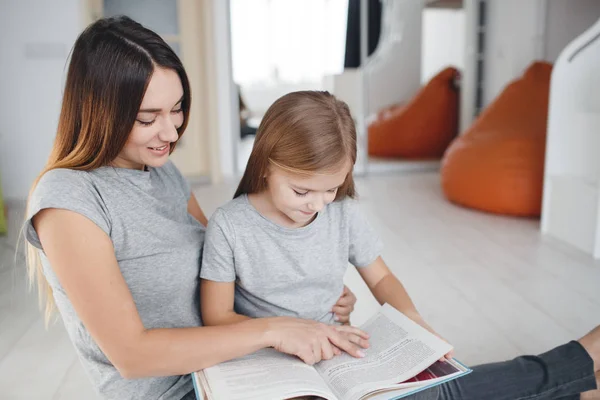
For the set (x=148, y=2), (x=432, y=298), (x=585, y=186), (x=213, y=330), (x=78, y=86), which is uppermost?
(x=148, y=2)

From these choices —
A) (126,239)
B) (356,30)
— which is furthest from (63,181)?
(356,30)

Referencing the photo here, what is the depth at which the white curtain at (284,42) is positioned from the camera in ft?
21.2

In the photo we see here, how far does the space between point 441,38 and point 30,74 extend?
382 centimetres

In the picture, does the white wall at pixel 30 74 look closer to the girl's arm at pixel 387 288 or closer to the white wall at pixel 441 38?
the girl's arm at pixel 387 288

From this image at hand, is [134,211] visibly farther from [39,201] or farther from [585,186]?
[585,186]

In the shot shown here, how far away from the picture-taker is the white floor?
66.0 inches

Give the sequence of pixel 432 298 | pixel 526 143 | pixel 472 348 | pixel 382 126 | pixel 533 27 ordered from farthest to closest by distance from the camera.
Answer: pixel 382 126 < pixel 533 27 < pixel 526 143 < pixel 432 298 < pixel 472 348

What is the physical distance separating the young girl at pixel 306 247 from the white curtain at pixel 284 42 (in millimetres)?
5244

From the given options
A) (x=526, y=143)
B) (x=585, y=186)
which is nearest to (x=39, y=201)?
(x=585, y=186)

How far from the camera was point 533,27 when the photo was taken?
3.88 metres

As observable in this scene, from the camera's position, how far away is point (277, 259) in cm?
105

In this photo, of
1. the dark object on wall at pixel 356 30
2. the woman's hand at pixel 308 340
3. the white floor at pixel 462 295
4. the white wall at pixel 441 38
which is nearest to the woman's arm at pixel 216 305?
the woman's hand at pixel 308 340

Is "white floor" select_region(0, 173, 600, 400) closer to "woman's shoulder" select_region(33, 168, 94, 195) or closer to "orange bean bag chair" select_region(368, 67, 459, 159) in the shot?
"woman's shoulder" select_region(33, 168, 94, 195)

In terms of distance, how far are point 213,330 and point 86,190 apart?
0.90ft
